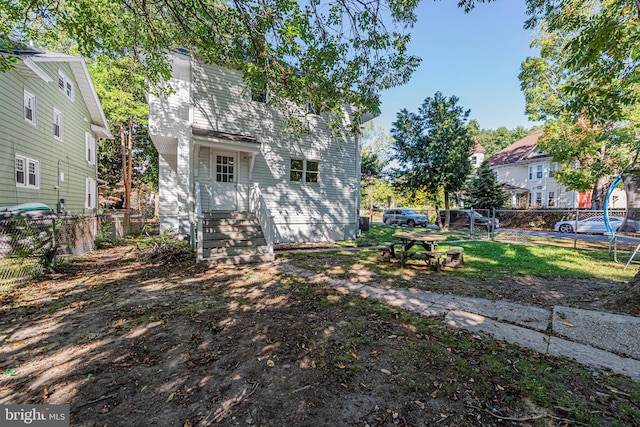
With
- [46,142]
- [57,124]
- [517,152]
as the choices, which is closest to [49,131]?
[46,142]

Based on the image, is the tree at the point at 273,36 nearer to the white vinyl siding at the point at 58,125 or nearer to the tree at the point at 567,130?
the white vinyl siding at the point at 58,125

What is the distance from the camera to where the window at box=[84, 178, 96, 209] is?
17.2 meters

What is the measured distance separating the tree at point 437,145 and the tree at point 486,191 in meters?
7.22

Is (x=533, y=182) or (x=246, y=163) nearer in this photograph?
(x=246, y=163)

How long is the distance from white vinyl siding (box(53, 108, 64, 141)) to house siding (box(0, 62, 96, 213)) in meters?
0.24

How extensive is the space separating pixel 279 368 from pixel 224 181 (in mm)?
8876

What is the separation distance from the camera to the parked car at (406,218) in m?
22.0

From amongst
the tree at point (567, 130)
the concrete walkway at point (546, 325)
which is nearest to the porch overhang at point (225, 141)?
the concrete walkway at point (546, 325)

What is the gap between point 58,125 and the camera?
13.7 metres

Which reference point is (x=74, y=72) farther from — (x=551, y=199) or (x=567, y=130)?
(x=551, y=199)

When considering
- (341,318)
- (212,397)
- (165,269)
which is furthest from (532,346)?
(165,269)

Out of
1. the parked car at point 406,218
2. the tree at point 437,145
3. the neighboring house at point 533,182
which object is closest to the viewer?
the tree at point 437,145

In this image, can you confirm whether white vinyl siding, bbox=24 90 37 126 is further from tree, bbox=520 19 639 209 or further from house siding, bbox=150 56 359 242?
tree, bbox=520 19 639 209

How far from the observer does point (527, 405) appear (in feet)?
7.48
